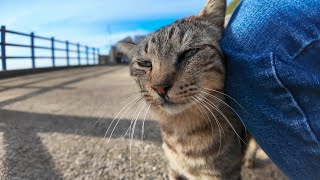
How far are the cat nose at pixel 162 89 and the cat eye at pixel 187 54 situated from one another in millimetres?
199

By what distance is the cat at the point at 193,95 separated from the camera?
1.91 metres

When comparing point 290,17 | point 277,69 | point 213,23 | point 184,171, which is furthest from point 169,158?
point 290,17

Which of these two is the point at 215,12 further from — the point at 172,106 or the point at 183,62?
the point at 172,106

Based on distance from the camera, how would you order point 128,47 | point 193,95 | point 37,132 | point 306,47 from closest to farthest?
point 306,47 → point 193,95 → point 128,47 → point 37,132

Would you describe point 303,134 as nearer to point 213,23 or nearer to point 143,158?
point 213,23

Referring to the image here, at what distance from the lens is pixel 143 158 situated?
9.43ft

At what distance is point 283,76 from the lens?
1532 millimetres

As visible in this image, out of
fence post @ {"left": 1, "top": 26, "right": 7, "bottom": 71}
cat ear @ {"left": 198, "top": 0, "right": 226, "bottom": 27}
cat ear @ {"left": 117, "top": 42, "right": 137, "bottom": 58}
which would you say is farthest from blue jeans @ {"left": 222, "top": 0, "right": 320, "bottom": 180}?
fence post @ {"left": 1, "top": 26, "right": 7, "bottom": 71}

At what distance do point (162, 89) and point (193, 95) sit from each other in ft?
0.53

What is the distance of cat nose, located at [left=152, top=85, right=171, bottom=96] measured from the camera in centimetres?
187

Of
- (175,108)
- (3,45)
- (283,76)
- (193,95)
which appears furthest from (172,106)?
(3,45)

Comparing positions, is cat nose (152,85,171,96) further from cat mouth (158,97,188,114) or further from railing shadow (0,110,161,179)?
railing shadow (0,110,161,179)

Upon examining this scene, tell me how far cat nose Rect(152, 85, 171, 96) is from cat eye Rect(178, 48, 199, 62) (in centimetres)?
20

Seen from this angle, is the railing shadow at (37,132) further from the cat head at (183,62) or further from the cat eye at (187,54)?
the cat eye at (187,54)
